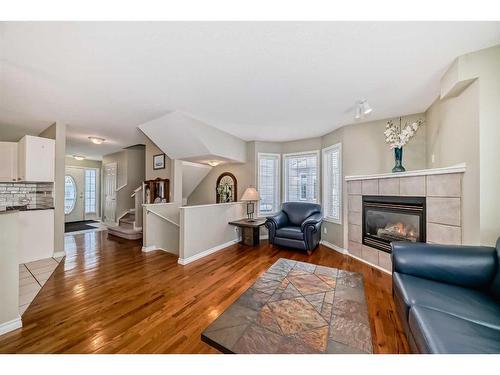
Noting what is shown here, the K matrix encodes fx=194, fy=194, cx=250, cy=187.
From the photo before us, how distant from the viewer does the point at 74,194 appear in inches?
277

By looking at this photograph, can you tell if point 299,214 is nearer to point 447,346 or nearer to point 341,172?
point 341,172

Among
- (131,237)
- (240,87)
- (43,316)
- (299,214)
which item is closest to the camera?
(43,316)

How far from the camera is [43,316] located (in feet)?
5.93

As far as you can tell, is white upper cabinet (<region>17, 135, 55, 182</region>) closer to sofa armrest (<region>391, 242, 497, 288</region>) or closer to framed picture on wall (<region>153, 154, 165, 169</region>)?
framed picture on wall (<region>153, 154, 165, 169</region>)

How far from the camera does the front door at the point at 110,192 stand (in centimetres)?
636

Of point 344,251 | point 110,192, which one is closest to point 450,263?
point 344,251

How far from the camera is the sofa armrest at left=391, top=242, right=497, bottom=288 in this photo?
60.1 inches

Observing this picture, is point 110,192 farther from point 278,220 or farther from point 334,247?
point 334,247

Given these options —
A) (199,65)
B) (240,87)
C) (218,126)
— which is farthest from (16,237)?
(218,126)

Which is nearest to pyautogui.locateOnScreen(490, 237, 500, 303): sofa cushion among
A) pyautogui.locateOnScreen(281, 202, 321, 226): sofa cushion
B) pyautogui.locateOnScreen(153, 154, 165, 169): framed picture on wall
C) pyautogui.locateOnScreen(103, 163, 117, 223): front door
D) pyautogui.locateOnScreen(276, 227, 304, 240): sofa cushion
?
pyautogui.locateOnScreen(276, 227, 304, 240): sofa cushion

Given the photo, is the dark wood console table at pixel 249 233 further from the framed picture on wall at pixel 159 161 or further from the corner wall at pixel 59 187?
the corner wall at pixel 59 187

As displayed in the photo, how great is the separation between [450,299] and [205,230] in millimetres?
3218

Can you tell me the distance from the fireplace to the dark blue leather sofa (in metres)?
1.02

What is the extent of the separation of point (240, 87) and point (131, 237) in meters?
4.35
